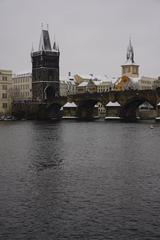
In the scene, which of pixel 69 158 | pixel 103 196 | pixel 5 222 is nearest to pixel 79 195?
pixel 103 196

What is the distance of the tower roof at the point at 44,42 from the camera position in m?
155

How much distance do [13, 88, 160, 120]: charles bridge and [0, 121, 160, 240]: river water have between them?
66370mm

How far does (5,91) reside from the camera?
445ft

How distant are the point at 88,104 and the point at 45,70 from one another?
92.3 feet

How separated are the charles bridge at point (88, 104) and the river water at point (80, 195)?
66.4 meters

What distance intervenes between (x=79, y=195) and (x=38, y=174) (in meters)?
7.08

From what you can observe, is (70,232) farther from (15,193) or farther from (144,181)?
(144,181)

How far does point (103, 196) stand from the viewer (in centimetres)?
2431

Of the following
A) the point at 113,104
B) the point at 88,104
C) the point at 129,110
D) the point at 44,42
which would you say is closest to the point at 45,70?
the point at 44,42

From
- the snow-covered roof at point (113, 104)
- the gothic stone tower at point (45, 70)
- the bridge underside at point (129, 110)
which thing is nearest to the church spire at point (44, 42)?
the gothic stone tower at point (45, 70)

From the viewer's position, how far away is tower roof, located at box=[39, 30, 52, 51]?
155000 millimetres

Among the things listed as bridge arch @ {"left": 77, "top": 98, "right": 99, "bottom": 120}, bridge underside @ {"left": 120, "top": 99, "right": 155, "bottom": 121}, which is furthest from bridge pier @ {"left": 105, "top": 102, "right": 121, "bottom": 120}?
bridge arch @ {"left": 77, "top": 98, "right": 99, "bottom": 120}

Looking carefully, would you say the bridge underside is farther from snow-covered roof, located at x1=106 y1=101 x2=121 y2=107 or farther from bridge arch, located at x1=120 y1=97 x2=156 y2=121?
snow-covered roof, located at x1=106 y1=101 x2=121 y2=107

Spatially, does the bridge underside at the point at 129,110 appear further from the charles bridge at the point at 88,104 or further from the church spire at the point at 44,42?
the church spire at the point at 44,42
